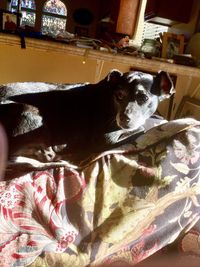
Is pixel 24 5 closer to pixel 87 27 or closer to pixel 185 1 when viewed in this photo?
pixel 87 27

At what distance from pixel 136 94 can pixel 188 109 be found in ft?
1.43

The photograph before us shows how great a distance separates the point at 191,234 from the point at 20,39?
72 centimetres

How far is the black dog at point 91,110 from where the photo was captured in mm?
568

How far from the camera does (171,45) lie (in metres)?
1.59

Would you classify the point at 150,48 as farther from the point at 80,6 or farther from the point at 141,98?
the point at 80,6

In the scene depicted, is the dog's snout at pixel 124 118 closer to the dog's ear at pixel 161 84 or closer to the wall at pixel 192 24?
the dog's ear at pixel 161 84

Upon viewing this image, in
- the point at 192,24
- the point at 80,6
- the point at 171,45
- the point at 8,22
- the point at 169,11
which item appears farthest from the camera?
the point at 80,6

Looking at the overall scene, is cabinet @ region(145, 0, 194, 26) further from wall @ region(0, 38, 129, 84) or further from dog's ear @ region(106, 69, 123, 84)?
dog's ear @ region(106, 69, 123, 84)

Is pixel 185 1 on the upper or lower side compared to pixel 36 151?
upper

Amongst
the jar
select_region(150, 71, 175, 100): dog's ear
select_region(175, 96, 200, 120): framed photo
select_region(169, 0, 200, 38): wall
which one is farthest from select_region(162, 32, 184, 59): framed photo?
select_region(150, 71, 175, 100): dog's ear

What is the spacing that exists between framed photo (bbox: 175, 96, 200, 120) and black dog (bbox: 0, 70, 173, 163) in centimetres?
32

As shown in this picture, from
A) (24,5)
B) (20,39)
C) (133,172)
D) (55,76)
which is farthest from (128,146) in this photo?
(24,5)

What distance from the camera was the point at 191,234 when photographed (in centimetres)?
59

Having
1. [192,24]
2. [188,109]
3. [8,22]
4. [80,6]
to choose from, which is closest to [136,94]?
[188,109]
